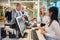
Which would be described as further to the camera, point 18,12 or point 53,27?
point 18,12

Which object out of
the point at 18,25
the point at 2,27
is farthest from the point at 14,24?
the point at 2,27

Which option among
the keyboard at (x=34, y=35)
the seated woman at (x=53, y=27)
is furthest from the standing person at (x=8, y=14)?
the seated woman at (x=53, y=27)

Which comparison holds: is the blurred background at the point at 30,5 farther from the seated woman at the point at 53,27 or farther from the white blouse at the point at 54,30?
the white blouse at the point at 54,30

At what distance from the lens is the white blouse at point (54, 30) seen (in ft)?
5.93

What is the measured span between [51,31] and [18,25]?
540 millimetres

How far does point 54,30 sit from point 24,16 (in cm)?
54

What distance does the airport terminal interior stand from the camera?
1.96 meters

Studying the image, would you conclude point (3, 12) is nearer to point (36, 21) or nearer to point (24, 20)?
point (24, 20)

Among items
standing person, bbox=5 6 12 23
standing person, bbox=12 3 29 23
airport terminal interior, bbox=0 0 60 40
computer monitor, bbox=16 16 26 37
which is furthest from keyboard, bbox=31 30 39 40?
standing person, bbox=5 6 12 23

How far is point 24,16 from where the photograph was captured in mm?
2006

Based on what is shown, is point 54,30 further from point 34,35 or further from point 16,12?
point 16,12

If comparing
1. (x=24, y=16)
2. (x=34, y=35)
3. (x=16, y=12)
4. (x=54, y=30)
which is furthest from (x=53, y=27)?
(x=16, y=12)

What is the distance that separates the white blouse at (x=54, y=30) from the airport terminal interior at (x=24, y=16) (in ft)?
0.36

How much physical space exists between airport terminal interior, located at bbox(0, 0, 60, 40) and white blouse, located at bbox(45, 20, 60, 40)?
0.36ft
